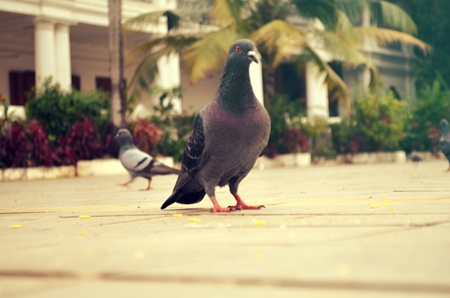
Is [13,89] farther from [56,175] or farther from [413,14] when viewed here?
[413,14]

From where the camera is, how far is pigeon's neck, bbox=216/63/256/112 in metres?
5.59

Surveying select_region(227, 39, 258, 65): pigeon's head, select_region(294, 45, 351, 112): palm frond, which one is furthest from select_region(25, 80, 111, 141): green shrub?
select_region(227, 39, 258, 65): pigeon's head

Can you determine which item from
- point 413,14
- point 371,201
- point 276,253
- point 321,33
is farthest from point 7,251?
point 413,14

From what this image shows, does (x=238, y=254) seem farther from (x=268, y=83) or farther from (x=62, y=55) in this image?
(x=268, y=83)

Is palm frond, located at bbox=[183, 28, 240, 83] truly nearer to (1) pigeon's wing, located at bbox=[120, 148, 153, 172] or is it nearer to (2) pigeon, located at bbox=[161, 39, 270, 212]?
(1) pigeon's wing, located at bbox=[120, 148, 153, 172]

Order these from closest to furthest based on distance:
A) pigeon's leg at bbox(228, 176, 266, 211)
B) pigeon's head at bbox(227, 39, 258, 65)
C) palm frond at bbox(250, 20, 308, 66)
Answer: pigeon's head at bbox(227, 39, 258, 65) → pigeon's leg at bbox(228, 176, 266, 211) → palm frond at bbox(250, 20, 308, 66)

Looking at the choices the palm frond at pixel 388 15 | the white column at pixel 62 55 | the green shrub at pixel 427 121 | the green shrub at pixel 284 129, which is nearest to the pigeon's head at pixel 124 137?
the white column at pixel 62 55

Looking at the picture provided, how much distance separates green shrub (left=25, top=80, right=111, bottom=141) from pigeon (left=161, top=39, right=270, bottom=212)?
466 inches

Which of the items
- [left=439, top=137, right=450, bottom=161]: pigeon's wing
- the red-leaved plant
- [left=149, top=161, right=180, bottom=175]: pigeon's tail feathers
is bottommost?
[left=149, top=161, right=180, bottom=175]: pigeon's tail feathers

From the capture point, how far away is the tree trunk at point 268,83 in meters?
21.4

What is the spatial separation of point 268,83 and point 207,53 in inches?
148

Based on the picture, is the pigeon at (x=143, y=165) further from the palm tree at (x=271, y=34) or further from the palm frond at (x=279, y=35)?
the palm frond at (x=279, y=35)

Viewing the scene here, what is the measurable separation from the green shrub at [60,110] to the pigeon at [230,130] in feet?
38.8

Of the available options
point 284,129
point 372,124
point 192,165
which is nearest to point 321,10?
point 284,129
